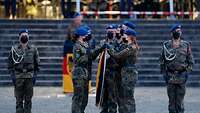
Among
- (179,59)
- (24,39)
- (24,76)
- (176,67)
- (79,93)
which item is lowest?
(79,93)

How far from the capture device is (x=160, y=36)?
902 inches

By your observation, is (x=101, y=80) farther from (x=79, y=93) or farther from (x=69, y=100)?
(x=69, y=100)

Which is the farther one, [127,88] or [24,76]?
[24,76]

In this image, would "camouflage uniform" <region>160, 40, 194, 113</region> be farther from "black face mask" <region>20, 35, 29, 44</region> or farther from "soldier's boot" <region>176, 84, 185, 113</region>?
"black face mask" <region>20, 35, 29, 44</region>

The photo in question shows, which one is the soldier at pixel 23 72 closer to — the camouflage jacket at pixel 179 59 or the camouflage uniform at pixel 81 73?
the camouflage uniform at pixel 81 73

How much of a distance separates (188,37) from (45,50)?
16.8 feet

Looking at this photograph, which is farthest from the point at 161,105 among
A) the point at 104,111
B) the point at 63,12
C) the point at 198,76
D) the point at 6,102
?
the point at 63,12

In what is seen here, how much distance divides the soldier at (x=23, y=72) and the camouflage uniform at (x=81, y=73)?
100cm

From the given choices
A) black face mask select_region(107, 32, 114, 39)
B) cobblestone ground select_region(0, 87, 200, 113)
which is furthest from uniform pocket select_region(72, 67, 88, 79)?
cobblestone ground select_region(0, 87, 200, 113)

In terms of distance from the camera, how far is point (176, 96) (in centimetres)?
1320

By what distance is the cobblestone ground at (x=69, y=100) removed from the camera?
14.8 meters

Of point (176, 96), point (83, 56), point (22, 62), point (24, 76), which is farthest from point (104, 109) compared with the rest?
point (22, 62)

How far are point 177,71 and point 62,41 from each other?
31.5 ft

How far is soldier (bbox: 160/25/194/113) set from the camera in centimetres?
1309
